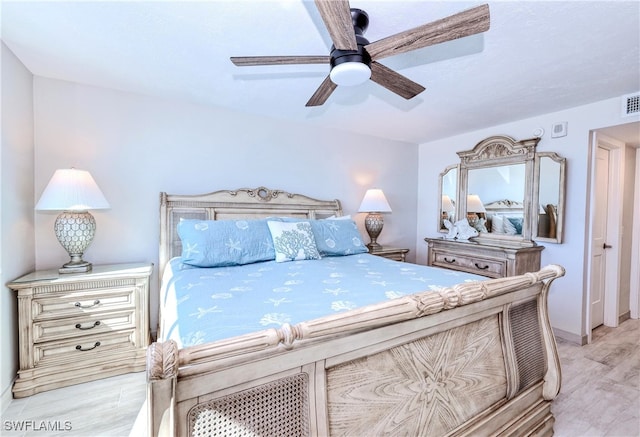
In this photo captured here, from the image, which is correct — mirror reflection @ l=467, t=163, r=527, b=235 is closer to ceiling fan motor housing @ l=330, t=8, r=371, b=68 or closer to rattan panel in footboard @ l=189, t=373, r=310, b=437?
ceiling fan motor housing @ l=330, t=8, r=371, b=68

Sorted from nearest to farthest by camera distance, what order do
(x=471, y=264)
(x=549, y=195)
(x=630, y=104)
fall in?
(x=630, y=104), (x=549, y=195), (x=471, y=264)

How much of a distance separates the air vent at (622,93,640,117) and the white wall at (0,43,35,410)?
15.2 feet

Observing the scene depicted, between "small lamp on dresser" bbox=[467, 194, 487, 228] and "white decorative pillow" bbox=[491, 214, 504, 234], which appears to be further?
"small lamp on dresser" bbox=[467, 194, 487, 228]

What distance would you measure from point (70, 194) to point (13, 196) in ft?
0.99

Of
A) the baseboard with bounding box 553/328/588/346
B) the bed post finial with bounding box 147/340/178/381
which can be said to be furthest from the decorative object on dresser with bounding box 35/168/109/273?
the baseboard with bounding box 553/328/588/346

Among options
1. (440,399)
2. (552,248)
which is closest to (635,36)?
(552,248)

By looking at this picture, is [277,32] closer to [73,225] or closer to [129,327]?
[73,225]

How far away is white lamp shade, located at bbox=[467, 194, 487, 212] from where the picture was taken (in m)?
3.63

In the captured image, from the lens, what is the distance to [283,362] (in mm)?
905

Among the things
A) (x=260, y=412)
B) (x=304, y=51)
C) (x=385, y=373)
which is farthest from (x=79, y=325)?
(x=304, y=51)

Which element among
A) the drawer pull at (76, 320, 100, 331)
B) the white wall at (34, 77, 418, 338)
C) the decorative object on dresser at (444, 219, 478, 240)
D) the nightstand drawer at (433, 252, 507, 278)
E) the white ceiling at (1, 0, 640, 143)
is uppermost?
the white ceiling at (1, 0, 640, 143)

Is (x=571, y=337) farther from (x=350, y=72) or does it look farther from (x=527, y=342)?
(x=350, y=72)

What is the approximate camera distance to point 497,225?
3453 millimetres

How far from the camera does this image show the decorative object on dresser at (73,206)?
2.05m
